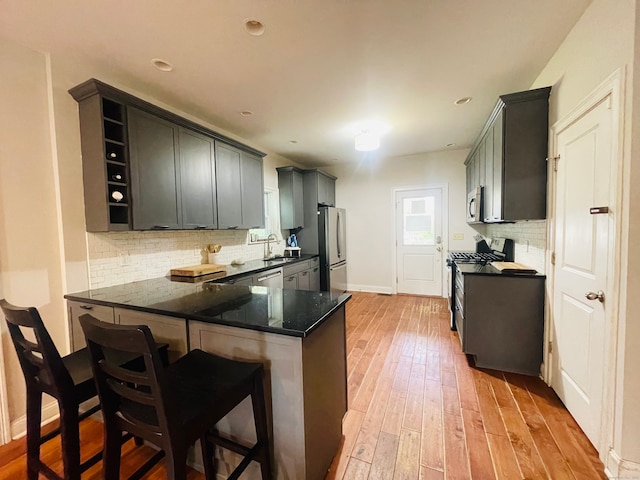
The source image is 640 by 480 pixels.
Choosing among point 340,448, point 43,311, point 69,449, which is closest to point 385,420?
point 340,448

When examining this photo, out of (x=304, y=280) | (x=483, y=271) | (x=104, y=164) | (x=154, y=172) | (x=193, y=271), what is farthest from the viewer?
(x=304, y=280)

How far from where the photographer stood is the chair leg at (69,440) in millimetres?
1222

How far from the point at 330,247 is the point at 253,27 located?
345 centimetres

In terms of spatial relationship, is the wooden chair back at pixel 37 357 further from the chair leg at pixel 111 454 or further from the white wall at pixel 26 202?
the white wall at pixel 26 202

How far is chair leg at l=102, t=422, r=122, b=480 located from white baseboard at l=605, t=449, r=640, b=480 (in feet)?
7.72

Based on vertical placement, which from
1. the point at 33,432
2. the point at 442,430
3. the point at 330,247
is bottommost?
the point at 442,430

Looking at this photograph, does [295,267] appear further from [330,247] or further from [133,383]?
[133,383]

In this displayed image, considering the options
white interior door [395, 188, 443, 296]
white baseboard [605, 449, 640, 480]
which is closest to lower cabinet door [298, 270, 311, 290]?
white interior door [395, 188, 443, 296]

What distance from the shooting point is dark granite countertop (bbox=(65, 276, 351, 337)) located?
51.8 inches

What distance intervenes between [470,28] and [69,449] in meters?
3.19

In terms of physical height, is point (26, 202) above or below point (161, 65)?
below

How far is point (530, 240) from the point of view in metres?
2.65

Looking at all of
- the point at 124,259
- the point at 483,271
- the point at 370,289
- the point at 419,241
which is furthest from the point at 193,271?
the point at 419,241

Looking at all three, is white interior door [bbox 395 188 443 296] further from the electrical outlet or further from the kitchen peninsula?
the electrical outlet
